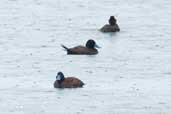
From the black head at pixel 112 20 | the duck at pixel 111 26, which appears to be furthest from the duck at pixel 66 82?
the black head at pixel 112 20

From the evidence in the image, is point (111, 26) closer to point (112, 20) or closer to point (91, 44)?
point (112, 20)

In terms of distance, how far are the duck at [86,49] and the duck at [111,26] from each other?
3626 millimetres

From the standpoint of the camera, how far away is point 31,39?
109 ft

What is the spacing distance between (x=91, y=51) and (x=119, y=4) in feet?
36.0

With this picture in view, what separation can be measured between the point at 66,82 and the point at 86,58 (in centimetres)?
446

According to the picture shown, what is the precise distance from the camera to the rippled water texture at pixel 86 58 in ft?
77.7

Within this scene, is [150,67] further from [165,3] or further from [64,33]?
[165,3]

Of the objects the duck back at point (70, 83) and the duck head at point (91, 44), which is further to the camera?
the duck head at point (91, 44)

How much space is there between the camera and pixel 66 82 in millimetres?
25547

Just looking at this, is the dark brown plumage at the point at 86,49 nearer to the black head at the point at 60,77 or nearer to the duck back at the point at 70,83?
the black head at the point at 60,77

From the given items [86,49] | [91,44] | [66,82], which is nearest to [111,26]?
[91,44]

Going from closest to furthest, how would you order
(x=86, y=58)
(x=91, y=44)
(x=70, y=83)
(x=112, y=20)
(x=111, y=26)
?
(x=70, y=83) → (x=86, y=58) → (x=91, y=44) → (x=111, y=26) → (x=112, y=20)

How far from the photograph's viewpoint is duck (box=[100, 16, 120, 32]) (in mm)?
35000

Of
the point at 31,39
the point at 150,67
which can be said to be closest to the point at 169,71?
the point at 150,67
